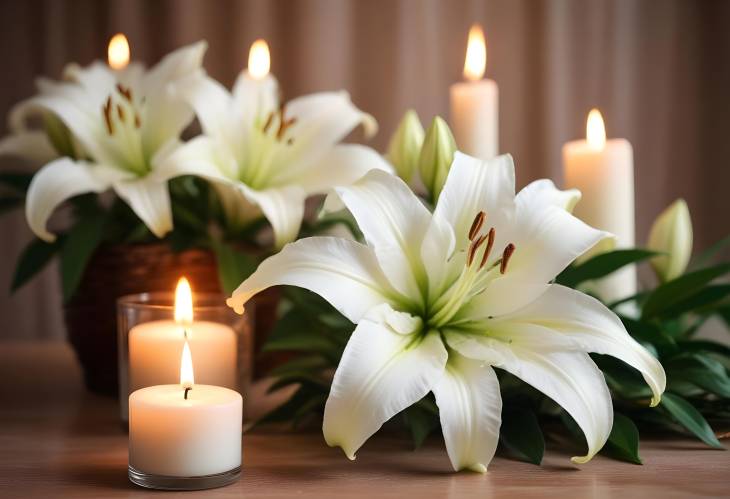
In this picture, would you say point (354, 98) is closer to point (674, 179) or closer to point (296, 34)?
point (296, 34)

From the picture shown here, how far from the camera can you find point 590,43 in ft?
4.29

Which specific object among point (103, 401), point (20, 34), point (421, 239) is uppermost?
point (20, 34)

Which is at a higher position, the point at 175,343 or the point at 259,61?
the point at 259,61

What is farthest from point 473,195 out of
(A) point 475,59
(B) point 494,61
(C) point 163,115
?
(B) point 494,61

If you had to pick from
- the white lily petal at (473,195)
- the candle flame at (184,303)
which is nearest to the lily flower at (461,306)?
the white lily petal at (473,195)

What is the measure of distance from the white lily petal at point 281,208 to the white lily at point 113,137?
8cm

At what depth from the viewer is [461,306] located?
0.70 m

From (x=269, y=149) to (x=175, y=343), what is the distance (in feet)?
0.78

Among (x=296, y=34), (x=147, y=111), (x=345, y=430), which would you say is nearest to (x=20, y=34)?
(x=296, y=34)

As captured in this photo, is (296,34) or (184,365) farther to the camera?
(296,34)

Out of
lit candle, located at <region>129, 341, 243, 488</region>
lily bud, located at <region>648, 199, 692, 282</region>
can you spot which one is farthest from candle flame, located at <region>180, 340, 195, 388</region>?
lily bud, located at <region>648, 199, 692, 282</region>

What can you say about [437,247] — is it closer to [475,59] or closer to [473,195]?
[473,195]

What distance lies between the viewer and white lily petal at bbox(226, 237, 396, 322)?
62 cm

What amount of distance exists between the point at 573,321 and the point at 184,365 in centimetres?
28
